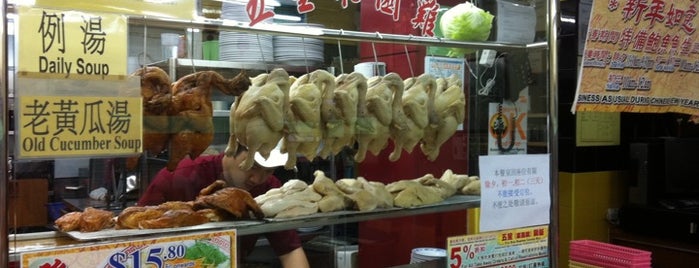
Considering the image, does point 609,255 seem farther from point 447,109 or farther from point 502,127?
point 447,109

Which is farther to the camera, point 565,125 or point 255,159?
point 565,125

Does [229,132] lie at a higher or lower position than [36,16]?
lower

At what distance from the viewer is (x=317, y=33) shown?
1667 millimetres

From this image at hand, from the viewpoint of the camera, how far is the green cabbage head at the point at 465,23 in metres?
1.96

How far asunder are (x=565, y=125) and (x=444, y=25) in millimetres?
2582

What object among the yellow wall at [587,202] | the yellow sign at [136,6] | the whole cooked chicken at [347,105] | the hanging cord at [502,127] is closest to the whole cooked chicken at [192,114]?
the yellow sign at [136,6]

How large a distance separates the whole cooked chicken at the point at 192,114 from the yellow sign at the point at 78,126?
0.21 m

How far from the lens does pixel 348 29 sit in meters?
1.75

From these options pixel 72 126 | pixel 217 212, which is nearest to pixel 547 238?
pixel 217 212

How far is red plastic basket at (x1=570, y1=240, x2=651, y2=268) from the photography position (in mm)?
2107

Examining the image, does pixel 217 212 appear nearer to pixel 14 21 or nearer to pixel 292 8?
pixel 292 8

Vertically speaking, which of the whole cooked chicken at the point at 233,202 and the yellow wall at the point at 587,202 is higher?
the whole cooked chicken at the point at 233,202

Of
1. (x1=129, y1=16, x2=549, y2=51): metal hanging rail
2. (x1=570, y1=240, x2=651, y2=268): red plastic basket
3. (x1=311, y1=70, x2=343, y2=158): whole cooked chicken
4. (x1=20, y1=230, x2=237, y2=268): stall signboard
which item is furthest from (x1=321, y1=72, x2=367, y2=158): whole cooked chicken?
(x1=570, y1=240, x2=651, y2=268): red plastic basket

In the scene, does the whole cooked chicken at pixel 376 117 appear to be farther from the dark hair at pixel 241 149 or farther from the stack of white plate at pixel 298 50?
the dark hair at pixel 241 149
